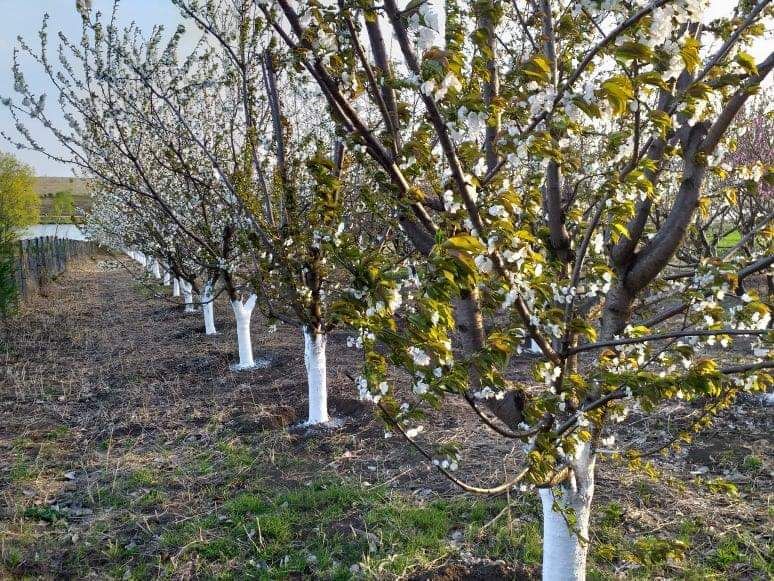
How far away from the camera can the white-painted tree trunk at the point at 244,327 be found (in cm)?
803

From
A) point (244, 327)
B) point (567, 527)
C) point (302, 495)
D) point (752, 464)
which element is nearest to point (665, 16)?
point (567, 527)

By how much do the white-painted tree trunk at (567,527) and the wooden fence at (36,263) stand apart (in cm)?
1437

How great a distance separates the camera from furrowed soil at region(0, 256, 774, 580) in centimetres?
355

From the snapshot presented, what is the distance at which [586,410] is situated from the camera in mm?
2027

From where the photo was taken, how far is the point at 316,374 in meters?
5.86

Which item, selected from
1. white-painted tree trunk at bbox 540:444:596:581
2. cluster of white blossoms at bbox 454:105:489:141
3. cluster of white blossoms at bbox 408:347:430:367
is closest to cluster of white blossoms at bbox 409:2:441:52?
cluster of white blossoms at bbox 454:105:489:141

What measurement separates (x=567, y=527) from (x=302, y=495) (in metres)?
2.43

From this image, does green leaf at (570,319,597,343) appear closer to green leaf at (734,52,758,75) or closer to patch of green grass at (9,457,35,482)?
green leaf at (734,52,758,75)

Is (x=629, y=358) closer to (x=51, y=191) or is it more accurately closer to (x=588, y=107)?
(x=588, y=107)

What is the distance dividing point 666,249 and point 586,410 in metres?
0.79

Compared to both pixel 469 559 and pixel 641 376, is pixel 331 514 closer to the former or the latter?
pixel 469 559

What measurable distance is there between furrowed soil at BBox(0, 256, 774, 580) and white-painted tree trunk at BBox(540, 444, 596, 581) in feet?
0.43

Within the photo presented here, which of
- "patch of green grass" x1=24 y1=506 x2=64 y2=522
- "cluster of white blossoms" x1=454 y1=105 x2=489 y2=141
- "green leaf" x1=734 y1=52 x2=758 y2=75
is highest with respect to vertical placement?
"green leaf" x1=734 y1=52 x2=758 y2=75

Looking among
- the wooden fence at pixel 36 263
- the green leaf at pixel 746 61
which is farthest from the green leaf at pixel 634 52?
the wooden fence at pixel 36 263
